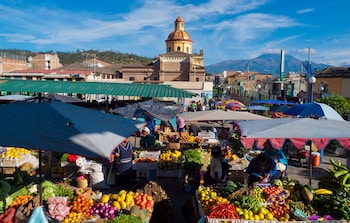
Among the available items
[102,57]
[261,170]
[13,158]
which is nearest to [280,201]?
[261,170]

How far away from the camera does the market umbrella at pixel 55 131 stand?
3.30m

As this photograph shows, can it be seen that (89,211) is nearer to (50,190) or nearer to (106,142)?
(50,190)

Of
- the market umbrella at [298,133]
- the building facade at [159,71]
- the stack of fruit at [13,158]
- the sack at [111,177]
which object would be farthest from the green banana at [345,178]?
the building facade at [159,71]

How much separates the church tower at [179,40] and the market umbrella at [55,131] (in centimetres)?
5129

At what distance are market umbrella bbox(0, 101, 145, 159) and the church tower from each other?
5129 centimetres

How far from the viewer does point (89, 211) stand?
14.4ft

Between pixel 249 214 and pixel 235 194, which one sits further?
pixel 235 194

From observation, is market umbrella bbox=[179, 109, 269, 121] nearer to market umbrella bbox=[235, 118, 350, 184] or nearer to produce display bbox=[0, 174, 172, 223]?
market umbrella bbox=[235, 118, 350, 184]

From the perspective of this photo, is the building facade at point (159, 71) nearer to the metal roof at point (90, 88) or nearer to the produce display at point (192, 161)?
the metal roof at point (90, 88)

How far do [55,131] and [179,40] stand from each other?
52.1 meters

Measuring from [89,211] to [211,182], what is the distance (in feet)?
8.14

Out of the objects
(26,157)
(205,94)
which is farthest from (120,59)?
(26,157)

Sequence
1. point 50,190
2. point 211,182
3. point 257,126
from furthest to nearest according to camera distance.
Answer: point 211,182 < point 257,126 < point 50,190

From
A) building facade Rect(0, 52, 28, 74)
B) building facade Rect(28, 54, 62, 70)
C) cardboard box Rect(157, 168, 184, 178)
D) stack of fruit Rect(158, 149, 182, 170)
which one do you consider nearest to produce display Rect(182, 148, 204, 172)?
stack of fruit Rect(158, 149, 182, 170)
